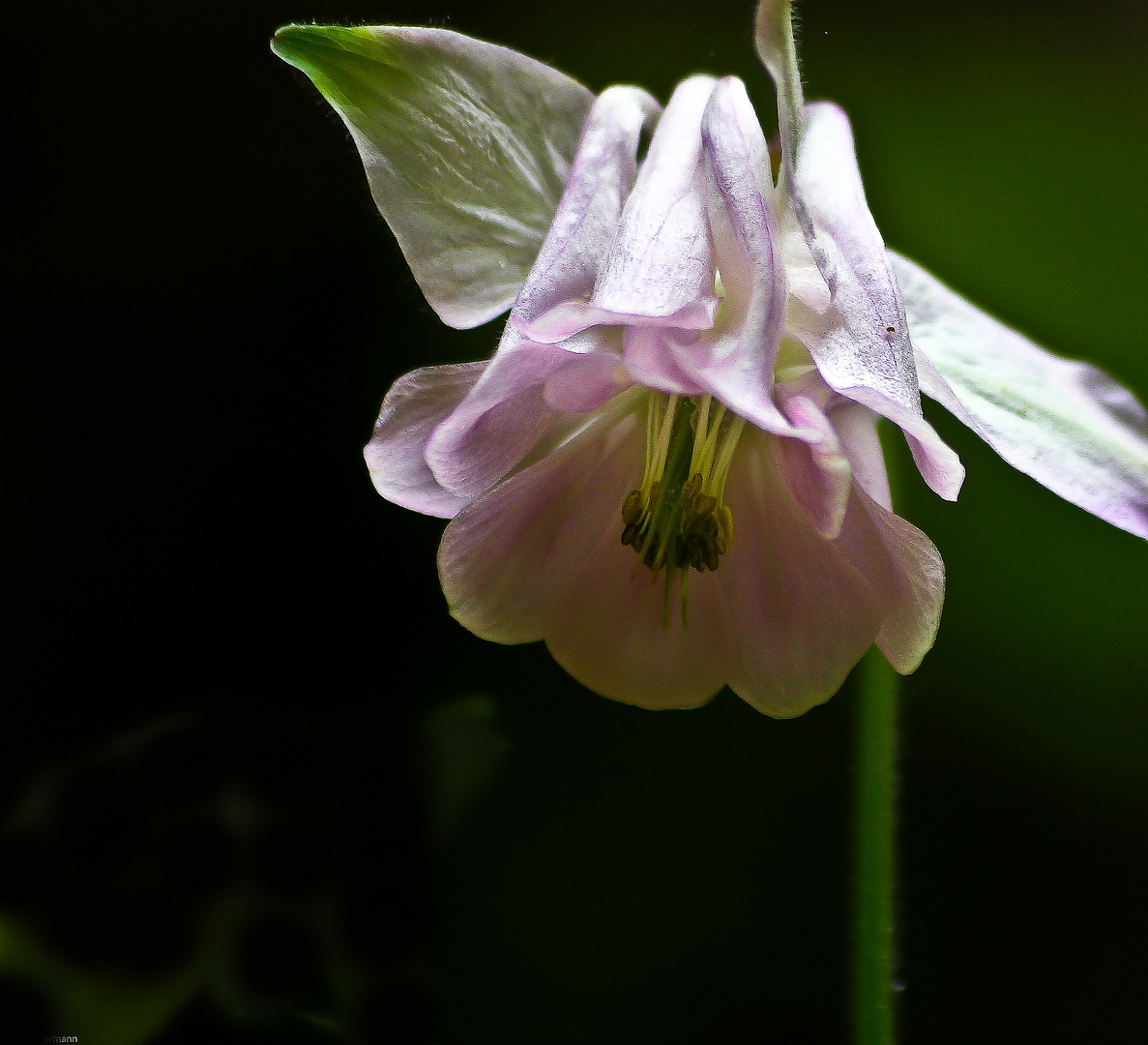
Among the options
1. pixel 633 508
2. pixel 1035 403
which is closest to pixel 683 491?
pixel 633 508

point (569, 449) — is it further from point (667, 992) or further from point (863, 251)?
point (667, 992)

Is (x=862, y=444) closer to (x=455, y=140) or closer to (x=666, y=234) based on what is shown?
(x=666, y=234)

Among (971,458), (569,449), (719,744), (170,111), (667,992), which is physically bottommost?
(667,992)

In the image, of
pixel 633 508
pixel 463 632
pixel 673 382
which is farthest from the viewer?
pixel 463 632

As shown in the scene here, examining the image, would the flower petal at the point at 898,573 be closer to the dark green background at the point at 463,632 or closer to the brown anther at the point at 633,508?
the brown anther at the point at 633,508

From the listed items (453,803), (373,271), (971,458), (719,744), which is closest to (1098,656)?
(971,458)

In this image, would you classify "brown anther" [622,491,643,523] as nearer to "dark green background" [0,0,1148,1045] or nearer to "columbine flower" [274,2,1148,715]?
"columbine flower" [274,2,1148,715]
